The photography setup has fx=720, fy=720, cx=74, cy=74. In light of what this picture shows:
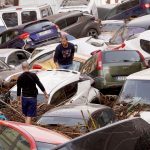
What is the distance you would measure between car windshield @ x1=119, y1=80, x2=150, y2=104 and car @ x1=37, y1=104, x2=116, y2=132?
1502mm

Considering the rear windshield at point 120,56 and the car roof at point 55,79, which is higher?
the car roof at point 55,79

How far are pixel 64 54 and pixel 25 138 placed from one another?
34.4ft

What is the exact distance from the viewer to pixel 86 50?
819 inches

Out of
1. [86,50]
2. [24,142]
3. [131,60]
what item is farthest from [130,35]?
[24,142]

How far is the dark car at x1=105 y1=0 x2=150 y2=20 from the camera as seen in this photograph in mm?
30711

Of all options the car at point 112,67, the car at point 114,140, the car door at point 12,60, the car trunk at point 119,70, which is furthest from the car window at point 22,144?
the car door at point 12,60

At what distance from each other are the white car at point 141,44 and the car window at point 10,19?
474 inches

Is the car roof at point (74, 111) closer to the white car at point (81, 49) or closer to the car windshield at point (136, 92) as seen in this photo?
the car windshield at point (136, 92)

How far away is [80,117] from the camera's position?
10977mm

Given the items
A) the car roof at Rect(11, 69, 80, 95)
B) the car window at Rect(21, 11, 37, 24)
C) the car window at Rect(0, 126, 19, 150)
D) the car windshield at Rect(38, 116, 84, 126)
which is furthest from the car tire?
the car window at Rect(0, 126, 19, 150)

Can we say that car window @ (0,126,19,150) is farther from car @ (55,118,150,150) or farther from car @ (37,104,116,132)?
car @ (37,104,116,132)

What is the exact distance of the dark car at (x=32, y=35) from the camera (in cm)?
2583

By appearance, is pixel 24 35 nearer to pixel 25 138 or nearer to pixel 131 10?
pixel 131 10

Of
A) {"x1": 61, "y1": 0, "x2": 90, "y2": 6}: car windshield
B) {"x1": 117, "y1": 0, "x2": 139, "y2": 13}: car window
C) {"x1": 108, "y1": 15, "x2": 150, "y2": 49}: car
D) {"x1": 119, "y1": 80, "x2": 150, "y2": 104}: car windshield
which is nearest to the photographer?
{"x1": 119, "y1": 80, "x2": 150, "y2": 104}: car windshield
